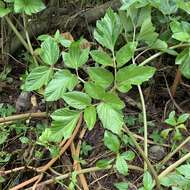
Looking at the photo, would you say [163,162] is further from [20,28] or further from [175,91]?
[20,28]

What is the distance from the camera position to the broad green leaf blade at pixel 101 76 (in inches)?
47.6

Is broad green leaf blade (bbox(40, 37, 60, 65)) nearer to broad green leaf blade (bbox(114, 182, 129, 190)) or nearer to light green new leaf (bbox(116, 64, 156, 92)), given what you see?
light green new leaf (bbox(116, 64, 156, 92))

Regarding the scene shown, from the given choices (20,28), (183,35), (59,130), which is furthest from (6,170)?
(183,35)

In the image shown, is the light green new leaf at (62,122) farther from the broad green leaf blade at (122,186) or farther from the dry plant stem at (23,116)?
the dry plant stem at (23,116)

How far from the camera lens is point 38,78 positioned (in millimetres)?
1272

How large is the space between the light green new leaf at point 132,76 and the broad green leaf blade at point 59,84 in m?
0.13

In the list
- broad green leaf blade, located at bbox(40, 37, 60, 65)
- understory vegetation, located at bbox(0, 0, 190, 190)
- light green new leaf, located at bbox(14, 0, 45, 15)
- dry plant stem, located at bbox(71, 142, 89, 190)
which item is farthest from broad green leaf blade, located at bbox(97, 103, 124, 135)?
light green new leaf, located at bbox(14, 0, 45, 15)

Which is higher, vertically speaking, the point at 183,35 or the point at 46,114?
the point at 183,35

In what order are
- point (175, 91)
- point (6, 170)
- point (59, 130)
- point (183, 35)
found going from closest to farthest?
1. point (59, 130)
2. point (183, 35)
3. point (6, 170)
4. point (175, 91)

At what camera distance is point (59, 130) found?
1162mm

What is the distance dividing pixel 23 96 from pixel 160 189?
72 centimetres

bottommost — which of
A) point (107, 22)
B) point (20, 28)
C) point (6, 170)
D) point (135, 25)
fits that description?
point (6, 170)

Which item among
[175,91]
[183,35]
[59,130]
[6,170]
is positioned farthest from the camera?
[175,91]

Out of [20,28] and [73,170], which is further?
[20,28]
